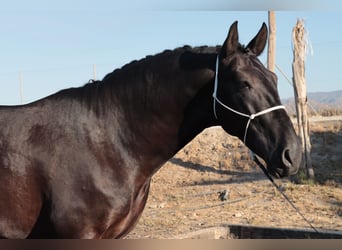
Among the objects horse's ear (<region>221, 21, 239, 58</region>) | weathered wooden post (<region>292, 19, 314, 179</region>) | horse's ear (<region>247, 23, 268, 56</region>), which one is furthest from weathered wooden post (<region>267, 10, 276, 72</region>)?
horse's ear (<region>221, 21, 239, 58</region>)

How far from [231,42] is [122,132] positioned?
0.92 metres

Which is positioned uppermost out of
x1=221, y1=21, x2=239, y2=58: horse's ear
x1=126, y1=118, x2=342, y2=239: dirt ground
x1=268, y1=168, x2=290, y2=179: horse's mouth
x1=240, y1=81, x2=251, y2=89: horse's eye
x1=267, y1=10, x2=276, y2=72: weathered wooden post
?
x1=267, y1=10, x2=276, y2=72: weathered wooden post

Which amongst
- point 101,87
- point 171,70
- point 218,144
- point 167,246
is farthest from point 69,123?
point 218,144

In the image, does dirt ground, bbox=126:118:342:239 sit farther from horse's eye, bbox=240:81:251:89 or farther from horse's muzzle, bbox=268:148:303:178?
horse's eye, bbox=240:81:251:89

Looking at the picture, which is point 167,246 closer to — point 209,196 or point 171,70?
point 171,70

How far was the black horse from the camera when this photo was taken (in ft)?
8.50

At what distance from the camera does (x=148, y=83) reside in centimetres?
289

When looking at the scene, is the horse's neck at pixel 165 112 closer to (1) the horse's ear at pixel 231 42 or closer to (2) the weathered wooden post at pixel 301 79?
(1) the horse's ear at pixel 231 42

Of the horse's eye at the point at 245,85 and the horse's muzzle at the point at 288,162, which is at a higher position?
the horse's eye at the point at 245,85

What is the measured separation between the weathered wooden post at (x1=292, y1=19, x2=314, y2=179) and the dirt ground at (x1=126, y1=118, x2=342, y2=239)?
0.97 meters

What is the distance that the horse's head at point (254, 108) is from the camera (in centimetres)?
253

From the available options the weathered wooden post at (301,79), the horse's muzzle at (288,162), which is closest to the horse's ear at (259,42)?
the horse's muzzle at (288,162)

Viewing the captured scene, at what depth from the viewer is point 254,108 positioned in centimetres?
259

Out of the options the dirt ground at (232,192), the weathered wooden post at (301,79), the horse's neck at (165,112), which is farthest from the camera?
the weathered wooden post at (301,79)
